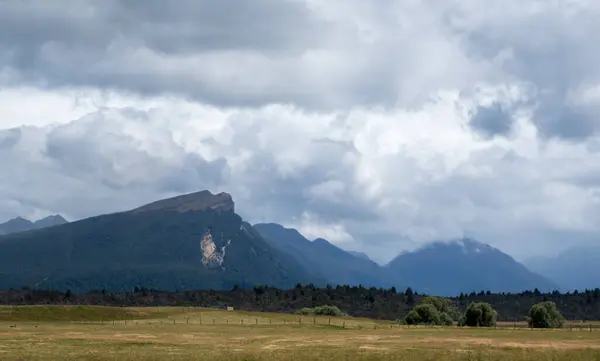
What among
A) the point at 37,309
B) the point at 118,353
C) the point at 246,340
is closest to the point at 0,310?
the point at 37,309

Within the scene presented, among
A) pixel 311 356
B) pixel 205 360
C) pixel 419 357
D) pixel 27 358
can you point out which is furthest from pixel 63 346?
pixel 419 357

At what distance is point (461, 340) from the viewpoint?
4594 inches

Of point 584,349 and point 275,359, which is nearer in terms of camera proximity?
point 275,359

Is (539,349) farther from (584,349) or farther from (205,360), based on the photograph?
(205,360)

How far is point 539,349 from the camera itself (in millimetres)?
97625

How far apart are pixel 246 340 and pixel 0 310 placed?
326 ft

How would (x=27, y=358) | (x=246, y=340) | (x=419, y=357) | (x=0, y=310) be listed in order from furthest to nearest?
(x=0, y=310) → (x=246, y=340) → (x=419, y=357) → (x=27, y=358)

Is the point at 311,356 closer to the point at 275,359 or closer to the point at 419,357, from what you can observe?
the point at 275,359

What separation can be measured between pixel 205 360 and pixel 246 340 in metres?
34.8

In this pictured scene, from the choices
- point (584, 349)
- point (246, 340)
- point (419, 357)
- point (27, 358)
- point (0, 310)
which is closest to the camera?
point (27, 358)

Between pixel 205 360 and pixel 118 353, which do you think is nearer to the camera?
pixel 205 360

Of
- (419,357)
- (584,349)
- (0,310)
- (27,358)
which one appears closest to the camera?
(27,358)

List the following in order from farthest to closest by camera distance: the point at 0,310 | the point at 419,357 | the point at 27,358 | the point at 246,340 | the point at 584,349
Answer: the point at 0,310 < the point at 246,340 < the point at 584,349 < the point at 419,357 < the point at 27,358

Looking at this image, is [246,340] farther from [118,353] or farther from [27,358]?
[27,358]
